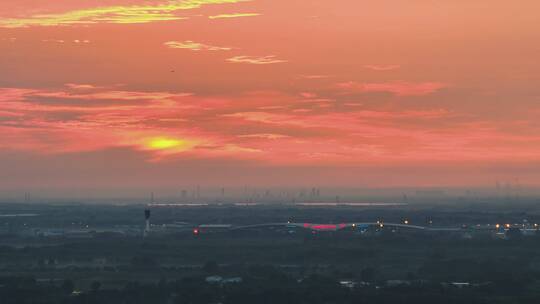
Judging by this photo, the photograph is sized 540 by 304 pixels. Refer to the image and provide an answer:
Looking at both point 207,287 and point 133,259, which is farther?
point 133,259

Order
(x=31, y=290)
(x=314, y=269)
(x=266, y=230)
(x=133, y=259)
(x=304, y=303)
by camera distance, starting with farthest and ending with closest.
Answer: (x=266, y=230) → (x=133, y=259) → (x=314, y=269) → (x=31, y=290) → (x=304, y=303)

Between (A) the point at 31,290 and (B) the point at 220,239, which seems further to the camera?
(B) the point at 220,239

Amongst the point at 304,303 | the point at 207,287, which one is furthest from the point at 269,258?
the point at 304,303

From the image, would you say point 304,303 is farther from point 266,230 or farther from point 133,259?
point 266,230

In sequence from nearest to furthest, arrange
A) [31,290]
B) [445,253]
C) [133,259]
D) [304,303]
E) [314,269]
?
[304,303] < [31,290] < [314,269] < [133,259] < [445,253]

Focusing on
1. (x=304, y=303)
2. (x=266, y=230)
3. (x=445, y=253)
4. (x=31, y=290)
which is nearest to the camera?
(x=304, y=303)

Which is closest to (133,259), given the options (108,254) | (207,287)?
(108,254)

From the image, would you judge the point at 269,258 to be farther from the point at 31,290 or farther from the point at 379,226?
the point at 379,226

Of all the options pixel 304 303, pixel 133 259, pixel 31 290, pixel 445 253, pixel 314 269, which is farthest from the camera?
pixel 445 253
